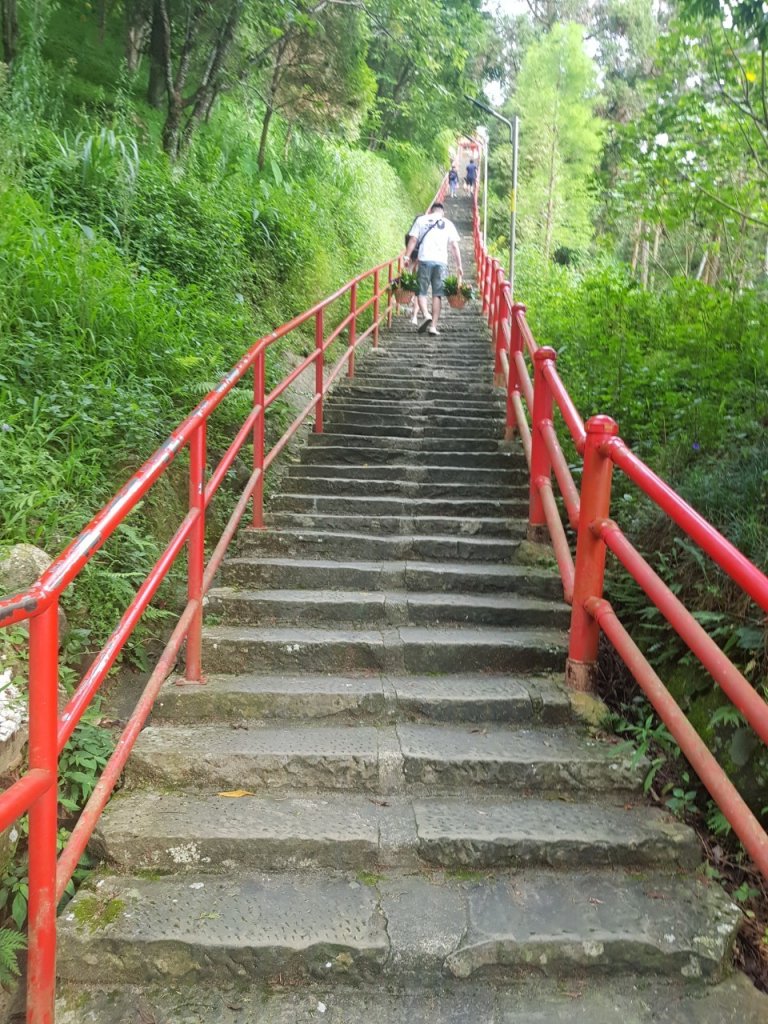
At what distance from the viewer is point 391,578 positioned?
3.49 meters

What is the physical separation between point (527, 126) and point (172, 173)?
21178mm

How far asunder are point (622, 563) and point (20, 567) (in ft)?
7.26

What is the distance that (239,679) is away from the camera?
2.83 m

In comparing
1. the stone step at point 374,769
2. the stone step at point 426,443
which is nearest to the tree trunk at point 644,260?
the stone step at point 426,443

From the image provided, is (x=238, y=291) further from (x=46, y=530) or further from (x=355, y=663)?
(x=355, y=663)

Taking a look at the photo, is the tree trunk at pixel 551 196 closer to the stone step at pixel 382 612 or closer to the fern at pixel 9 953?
the stone step at pixel 382 612

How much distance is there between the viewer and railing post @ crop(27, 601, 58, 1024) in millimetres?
1504

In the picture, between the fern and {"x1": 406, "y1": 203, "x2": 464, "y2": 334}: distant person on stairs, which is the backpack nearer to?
{"x1": 406, "y1": 203, "x2": 464, "y2": 334}: distant person on stairs

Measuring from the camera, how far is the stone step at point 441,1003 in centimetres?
168

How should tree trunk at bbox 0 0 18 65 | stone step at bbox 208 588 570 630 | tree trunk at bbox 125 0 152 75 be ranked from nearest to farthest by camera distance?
stone step at bbox 208 588 570 630, tree trunk at bbox 0 0 18 65, tree trunk at bbox 125 0 152 75

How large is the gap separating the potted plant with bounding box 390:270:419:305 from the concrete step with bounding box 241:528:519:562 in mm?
6112

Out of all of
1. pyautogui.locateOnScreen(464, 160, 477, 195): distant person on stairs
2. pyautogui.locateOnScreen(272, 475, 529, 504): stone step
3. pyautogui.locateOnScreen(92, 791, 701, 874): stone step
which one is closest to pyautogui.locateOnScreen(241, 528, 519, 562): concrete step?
pyautogui.locateOnScreen(272, 475, 529, 504): stone step

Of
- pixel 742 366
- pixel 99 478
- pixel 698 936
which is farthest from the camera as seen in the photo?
pixel 742 366

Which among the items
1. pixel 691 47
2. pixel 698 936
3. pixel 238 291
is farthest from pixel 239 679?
pixel 691 47
